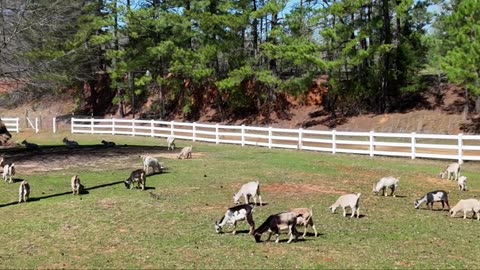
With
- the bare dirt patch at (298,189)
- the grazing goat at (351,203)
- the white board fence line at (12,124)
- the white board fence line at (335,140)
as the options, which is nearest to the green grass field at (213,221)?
the bare dirt patch at (298,189)

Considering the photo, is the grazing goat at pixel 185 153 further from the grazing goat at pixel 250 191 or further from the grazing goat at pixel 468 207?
the grazing goat at pixel 468 207

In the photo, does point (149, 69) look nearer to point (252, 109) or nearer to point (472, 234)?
point (252, 109)

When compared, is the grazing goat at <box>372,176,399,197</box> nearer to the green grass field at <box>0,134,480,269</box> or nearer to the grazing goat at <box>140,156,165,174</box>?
the green grass field at <box>0,134,480,269</box>

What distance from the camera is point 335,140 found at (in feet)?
84.9

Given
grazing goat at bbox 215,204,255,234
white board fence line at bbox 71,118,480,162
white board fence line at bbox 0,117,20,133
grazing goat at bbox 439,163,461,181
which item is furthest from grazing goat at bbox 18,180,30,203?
white board fence line at bbox 0,117,20,133

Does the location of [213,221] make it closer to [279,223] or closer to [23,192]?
[279,223]

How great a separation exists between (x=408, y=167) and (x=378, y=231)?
10547 mm

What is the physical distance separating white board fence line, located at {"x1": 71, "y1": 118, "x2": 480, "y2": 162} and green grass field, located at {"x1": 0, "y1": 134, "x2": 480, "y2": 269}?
8.54 ft

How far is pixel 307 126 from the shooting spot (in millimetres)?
40719

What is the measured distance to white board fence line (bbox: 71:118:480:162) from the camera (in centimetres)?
2320

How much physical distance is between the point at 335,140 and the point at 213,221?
1504 centimetres

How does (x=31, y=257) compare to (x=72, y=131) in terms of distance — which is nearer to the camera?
(x=31, y=257)

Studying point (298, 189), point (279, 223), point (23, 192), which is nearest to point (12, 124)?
point (23, 192)

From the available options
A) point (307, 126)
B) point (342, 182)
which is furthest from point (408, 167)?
point (307, 126)
